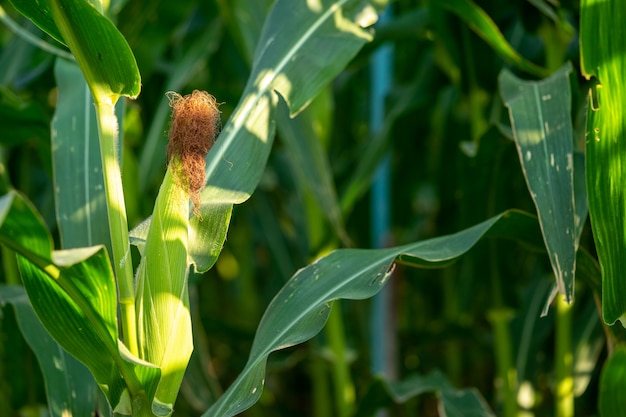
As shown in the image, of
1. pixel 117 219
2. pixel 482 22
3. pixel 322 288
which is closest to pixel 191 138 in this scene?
pixel 117 219

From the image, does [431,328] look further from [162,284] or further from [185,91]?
[162,284]

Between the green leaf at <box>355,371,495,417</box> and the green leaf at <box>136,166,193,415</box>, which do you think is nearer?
the green leaf at <box>136,166,193,415</box>

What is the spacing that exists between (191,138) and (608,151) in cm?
40

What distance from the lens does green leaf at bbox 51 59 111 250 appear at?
0.88m

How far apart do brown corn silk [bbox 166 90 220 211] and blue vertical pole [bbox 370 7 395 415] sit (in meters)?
0.69

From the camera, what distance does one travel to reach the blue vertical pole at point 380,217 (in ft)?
4.45

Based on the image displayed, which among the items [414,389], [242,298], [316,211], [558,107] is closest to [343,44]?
[558,107]

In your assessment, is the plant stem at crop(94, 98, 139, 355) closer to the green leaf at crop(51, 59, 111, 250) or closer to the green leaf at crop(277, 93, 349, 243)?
the green leaf at crop(51, 59, 111, 250)

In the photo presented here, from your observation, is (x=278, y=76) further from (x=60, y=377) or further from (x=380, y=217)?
(x=380, y=217)

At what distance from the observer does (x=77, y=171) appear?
0.92 m

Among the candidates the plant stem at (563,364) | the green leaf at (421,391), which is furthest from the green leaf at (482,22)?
the green leaf at (421,391)

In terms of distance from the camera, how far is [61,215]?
2.92 ft

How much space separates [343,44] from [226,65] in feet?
2.89

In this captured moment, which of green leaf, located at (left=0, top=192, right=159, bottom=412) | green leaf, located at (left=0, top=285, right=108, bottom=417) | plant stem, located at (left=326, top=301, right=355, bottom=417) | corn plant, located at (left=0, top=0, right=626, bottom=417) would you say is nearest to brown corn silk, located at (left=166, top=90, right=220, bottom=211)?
corn plant, located at (left=0, top=0, right=626, bottom=417)
